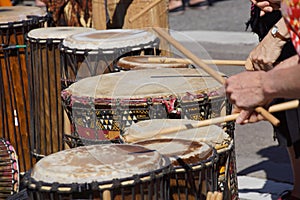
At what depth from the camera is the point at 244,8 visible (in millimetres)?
9836

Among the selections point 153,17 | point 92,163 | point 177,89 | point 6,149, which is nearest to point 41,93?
point 6,149

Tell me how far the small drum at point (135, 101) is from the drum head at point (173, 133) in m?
0.09

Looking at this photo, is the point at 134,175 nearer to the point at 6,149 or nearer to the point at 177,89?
the point at 177,89

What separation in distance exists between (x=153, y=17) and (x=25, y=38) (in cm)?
83


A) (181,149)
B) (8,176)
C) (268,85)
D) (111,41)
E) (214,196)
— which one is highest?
(268,85)

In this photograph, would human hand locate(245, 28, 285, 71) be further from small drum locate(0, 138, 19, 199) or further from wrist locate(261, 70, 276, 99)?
small drum locate(0, 138, 19, 199)

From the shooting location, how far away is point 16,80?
4.40 metres

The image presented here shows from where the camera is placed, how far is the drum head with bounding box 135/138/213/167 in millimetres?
2752

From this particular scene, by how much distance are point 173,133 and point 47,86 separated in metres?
1.36

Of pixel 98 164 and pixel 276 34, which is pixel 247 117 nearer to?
pixel 98 164

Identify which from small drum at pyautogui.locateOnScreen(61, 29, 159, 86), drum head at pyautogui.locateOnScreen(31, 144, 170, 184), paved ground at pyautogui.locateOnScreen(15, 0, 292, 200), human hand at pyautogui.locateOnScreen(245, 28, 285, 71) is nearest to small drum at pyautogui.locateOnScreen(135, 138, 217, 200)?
drum head at pyautogui.locateOnScreen(31, 144, 170, 184)

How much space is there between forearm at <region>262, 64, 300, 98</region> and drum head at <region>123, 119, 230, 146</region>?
537 mm

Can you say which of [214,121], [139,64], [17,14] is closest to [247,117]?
[214,121]

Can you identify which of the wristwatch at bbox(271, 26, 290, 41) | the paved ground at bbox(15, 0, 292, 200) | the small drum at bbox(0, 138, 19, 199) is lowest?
the paved ground at bbox(15, 0, 292, 200)
